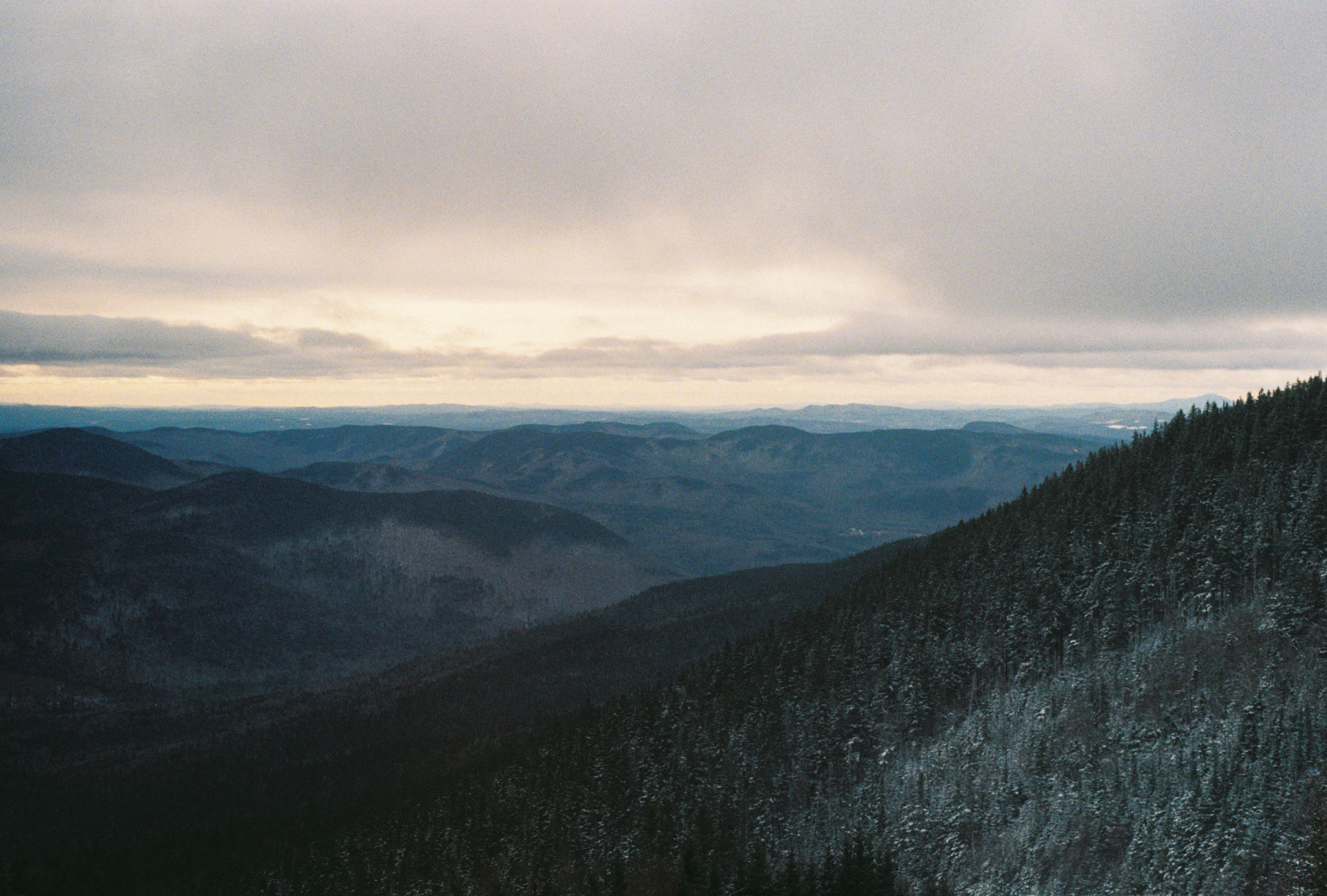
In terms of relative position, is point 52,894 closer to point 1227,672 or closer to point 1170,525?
point 1227,672

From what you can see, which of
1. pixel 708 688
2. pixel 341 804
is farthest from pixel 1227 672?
pixel 341 804

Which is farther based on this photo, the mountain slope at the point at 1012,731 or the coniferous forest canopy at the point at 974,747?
the coniferous forest canopy at the point at 974,747

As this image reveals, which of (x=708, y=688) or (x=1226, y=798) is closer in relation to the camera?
(x=1226, y=798)

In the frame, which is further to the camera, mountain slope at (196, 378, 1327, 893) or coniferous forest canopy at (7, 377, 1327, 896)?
coniferous forest canopy at (7, 377, 1327, 896)
